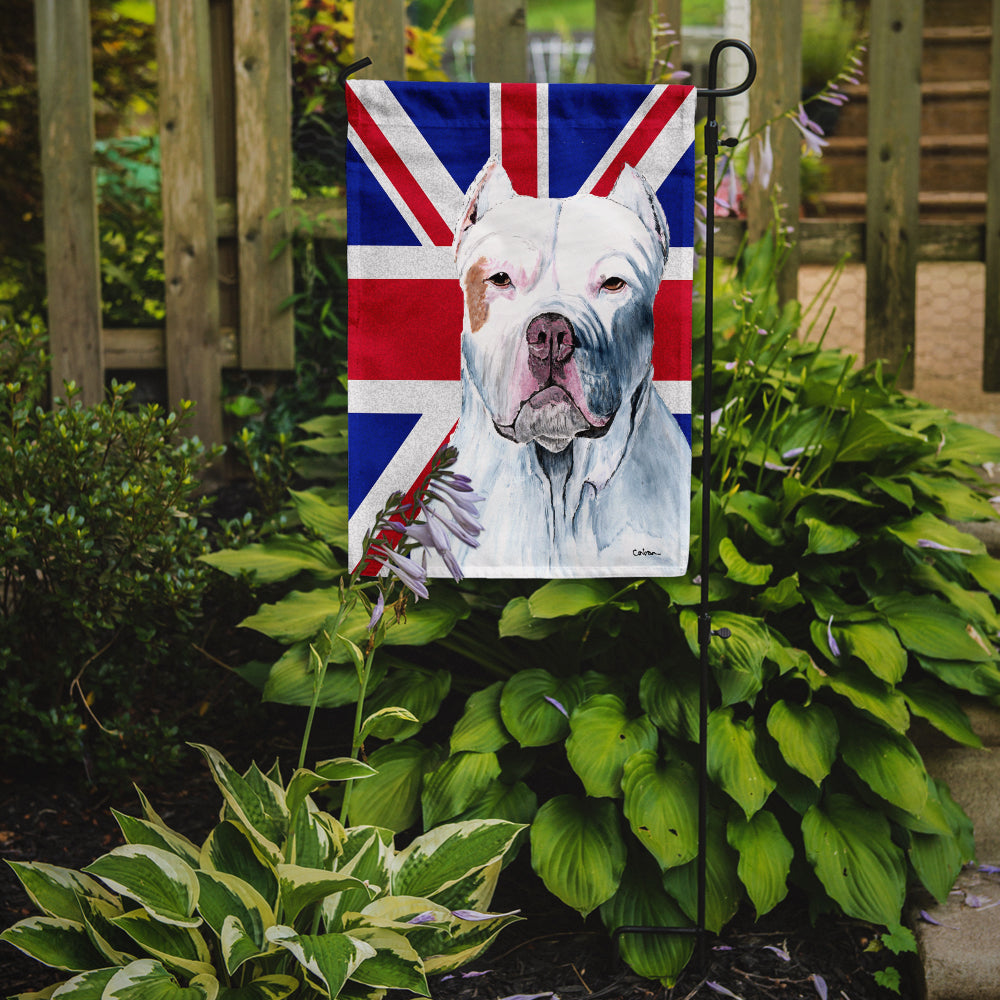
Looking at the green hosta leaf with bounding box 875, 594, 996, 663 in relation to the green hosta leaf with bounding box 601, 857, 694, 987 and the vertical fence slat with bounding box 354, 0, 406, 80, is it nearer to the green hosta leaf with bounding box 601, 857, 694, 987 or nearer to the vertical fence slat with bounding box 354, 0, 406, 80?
the green hosta leaf with bounding box 601, 857, 694, 987

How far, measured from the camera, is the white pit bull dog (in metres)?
1.86

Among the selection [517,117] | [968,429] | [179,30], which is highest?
[179,30]

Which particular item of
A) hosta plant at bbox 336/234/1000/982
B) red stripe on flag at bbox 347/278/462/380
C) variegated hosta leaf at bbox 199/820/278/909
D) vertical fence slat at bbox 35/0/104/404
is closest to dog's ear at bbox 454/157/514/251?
red stripe on flag at bbox 347/278/462/380

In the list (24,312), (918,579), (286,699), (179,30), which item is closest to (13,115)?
(24,312)

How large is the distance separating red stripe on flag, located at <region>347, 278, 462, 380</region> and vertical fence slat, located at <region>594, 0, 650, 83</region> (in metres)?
1.77

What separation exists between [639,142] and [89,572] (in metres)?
1.49

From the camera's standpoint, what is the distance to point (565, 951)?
2.04 metres

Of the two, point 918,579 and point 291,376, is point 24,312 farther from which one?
point 918,579

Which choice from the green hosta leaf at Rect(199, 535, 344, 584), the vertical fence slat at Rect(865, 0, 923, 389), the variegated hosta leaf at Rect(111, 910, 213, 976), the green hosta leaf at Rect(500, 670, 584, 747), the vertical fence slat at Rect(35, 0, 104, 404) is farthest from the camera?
the vertical fence slat at Rect(865, 0, 923, 389)

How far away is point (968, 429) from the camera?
2895 millimetres

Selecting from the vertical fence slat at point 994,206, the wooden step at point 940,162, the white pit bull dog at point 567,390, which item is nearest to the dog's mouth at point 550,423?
the white pit bull dog at point 567,390

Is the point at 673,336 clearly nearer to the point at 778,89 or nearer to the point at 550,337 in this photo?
the point at 550,337

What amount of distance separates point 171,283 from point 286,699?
185cm

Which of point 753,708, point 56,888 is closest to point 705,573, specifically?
point 753,708
